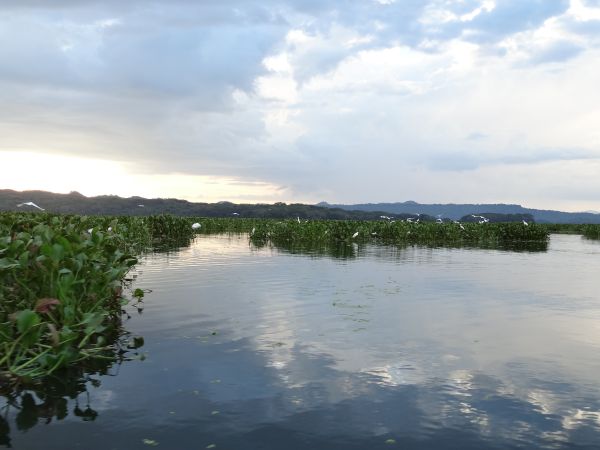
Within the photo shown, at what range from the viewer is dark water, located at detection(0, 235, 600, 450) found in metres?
6.60

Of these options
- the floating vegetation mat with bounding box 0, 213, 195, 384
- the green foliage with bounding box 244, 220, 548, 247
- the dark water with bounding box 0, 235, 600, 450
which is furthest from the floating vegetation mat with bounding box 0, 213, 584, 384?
the green foliage with bounding box 244, 220, 548, 247

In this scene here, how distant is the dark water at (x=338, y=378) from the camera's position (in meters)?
6.60

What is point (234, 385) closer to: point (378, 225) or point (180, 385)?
point (180, 385)

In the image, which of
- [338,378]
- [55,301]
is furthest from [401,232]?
[55,301]

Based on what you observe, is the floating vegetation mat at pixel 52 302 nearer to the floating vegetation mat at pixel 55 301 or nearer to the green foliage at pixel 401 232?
the floating vegetation mat at pixel 55 301

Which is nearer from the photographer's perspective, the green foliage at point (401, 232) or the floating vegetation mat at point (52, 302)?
the floating vegetation mat at point (52, 302)

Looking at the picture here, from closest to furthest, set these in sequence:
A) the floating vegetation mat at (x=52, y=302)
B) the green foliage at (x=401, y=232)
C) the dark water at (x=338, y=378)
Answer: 1. the dark water at (x=338, y=378)
2. the floating vegetation mat at (x=52, y=302)
3. the green foliage at (x=401, y=232)

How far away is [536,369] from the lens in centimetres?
945

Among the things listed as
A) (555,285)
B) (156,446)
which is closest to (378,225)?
(555,285)

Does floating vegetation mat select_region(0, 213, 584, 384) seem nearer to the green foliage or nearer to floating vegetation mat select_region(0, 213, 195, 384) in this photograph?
floating vegetation mat select_region(0, 213, 195, 384)

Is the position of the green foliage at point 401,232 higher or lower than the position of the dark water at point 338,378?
higher

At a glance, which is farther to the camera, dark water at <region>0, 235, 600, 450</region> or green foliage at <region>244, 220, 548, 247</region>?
green foliage at <region>244, 220, 548, 247</region>

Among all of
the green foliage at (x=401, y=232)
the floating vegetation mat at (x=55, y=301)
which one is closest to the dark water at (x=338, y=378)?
the floating vegetation mat at (x=55, y=301)

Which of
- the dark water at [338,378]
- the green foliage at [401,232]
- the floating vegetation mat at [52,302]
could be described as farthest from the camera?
the green foliage at [401,232]
